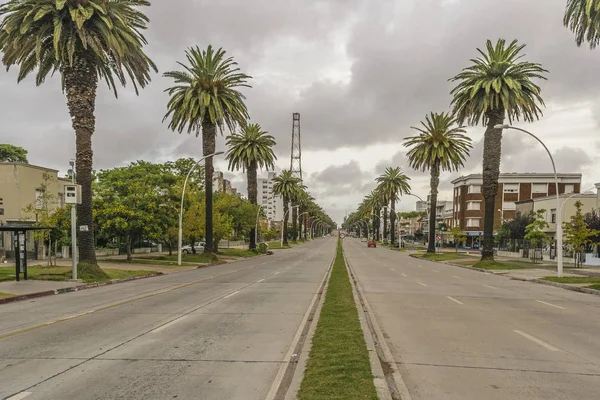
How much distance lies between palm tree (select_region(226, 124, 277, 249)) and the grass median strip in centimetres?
4925

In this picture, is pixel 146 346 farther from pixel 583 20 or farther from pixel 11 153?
pixel 11 153

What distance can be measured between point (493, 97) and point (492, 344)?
3249 cm

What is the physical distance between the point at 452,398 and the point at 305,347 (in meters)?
3.35

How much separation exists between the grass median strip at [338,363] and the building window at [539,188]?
92.6 metres

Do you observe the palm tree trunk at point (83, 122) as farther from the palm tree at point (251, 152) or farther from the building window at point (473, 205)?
the building window at point (473, 205)

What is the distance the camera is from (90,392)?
664 cm

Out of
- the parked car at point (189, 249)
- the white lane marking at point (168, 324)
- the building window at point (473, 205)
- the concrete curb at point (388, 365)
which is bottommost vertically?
the parked car at point (189, 249)

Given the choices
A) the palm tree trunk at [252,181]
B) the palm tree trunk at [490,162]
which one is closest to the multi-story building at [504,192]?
the palm tree trunk at [252,181]

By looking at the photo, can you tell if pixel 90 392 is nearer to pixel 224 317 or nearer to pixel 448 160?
pixel 224 317


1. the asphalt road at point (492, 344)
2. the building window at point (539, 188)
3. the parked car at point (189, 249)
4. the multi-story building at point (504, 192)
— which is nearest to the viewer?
the asphalt road at point (492, 344)

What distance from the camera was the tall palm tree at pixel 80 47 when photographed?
23.5m

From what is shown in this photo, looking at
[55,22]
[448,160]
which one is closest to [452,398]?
[55,22]

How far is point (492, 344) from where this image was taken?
10070 mm

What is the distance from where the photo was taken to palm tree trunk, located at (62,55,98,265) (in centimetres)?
2545
